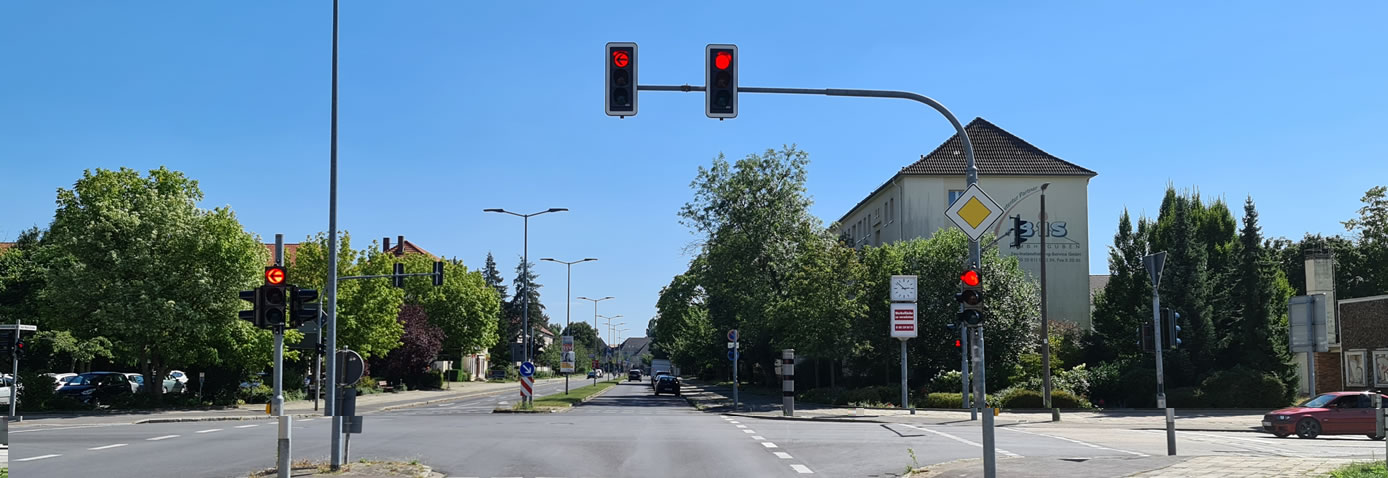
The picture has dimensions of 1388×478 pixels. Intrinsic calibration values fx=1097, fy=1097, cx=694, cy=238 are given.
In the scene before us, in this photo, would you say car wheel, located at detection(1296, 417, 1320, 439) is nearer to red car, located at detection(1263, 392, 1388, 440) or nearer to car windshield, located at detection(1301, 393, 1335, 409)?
red car, located at detection(1263, 392, 1388, 440)

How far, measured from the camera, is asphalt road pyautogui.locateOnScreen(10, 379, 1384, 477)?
16.0 metres

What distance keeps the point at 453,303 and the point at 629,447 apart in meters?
66.2

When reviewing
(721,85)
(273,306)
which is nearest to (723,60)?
(721,85)

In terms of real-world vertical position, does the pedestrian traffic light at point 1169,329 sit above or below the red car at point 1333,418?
above

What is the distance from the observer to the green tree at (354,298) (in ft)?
175

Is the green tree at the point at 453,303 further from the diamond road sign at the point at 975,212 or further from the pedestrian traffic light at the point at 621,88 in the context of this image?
the diamond road sign at the point at 975,212

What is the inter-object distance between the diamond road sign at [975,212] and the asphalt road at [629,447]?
311cm

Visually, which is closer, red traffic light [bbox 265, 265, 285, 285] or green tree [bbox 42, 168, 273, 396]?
red traffic light [bbox 265, 265, 285, 285]

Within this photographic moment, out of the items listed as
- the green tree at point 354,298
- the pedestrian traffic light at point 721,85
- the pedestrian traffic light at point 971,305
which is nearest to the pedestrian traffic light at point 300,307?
the pedestrian traffic light at point 721,85

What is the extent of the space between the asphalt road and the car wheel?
1.84 ft

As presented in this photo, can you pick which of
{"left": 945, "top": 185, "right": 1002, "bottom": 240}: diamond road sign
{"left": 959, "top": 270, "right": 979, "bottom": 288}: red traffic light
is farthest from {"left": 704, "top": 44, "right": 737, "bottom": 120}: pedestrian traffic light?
{"left": 959, "top": 270, "right": 979, "bottom": 288}: red traffic light

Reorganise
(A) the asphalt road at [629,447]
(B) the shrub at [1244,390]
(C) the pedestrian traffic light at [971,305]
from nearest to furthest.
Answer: (C) the pedestrian traffic light at [971,305], (A) the asphalt road at [629,447], (B) the shrub at [1244,390]

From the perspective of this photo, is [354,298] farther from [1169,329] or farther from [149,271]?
[1169,329]

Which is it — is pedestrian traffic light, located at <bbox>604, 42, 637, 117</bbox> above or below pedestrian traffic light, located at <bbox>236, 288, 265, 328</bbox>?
above
